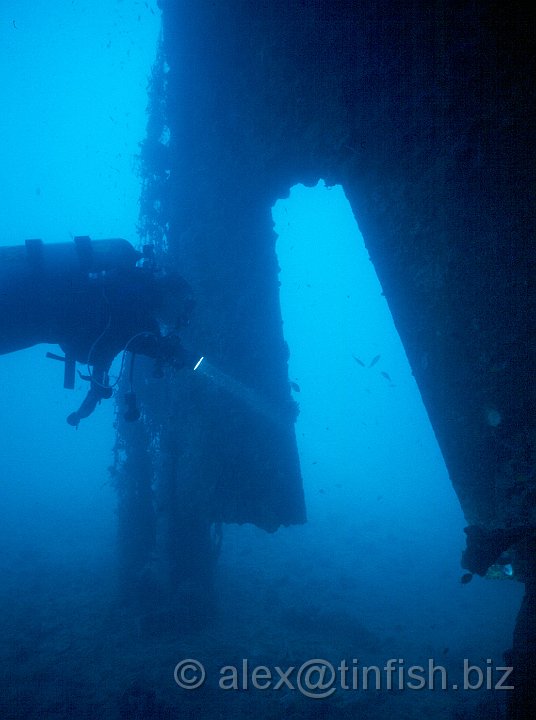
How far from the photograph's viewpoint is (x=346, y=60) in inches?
156

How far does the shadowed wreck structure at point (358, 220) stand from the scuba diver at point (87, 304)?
227 cm

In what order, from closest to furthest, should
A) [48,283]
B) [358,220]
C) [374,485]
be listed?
[48,283]
[358,220]
[374,485]

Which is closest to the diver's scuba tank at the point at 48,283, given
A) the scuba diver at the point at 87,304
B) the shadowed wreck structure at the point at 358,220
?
the scuba diver at the point at 87,304

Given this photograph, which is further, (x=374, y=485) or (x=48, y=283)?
(x=374, y=485)

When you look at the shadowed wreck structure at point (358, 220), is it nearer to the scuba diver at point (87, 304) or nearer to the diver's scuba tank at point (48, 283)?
the scuba diver at point (87, 304)

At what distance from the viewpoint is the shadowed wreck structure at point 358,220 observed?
99.9 inches

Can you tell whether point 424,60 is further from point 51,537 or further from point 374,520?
point 374,520

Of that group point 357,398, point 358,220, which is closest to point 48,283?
point 358,220

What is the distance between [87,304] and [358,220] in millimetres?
2843

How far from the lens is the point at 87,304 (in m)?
3.31

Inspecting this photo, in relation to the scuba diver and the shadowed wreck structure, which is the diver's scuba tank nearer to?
the scuba diver

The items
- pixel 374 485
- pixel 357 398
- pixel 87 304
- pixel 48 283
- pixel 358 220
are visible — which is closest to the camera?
pixel 48 283

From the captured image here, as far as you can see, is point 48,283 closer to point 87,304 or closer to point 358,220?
point 87,304

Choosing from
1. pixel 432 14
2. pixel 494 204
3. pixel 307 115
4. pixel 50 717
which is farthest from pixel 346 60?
pixel 50 717
